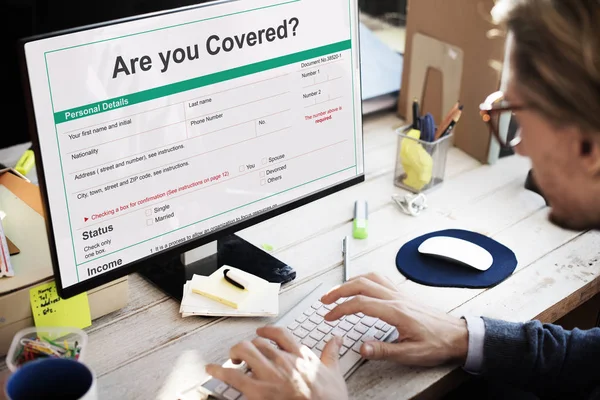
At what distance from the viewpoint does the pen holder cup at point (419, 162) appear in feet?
4.80

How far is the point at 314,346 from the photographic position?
102 centimetres

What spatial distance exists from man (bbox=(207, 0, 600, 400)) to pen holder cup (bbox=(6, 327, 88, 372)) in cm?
18

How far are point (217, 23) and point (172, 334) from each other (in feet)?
1.61

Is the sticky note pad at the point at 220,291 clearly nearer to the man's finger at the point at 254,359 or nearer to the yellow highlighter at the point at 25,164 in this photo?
the man's finger at the point at 254,359

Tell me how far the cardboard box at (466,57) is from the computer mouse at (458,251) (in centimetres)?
41

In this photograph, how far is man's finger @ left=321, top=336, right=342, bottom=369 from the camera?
95 cm

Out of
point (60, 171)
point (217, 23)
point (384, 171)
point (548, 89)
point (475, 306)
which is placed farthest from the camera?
point (384, 171)

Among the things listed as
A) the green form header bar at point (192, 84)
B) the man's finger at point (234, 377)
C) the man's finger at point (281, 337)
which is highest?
the green form header bar at point (192, 84)

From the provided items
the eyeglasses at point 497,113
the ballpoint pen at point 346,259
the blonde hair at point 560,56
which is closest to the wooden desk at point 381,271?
the ballpoint pen at point 346,259

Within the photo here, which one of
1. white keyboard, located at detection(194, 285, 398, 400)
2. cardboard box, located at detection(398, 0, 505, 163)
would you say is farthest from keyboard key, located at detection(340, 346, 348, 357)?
cardboard box, located at detection(398, 0, 505, 163)

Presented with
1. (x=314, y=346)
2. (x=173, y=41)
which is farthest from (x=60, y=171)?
(x=314, y=346)

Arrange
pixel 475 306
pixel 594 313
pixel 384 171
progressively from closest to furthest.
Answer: pixel 475 306, pixel 594 313, pixel 384 171

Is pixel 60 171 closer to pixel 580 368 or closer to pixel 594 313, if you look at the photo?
pixel 580 368

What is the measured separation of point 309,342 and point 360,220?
383 millimetres
